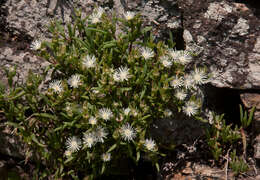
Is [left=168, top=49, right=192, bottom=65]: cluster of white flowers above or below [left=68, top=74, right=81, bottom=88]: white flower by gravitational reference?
above

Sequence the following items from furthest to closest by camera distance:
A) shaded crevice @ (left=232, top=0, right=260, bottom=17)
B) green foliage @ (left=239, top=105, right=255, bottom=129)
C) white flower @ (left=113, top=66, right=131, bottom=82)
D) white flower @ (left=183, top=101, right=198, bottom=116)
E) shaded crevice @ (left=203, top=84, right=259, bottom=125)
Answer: shaded crevice @ (left=203, top=84, right=259, bottom=125)
shaded crevice @ (left=232, top=0, right=260, bottom=17)
green foliage @ (left=239, top=105, right=255, bottom=129)
white flower @ (left=183, top=101, right=198, bottom=116)
white flower @ (left=113, top=66, right=131, bottom=82)

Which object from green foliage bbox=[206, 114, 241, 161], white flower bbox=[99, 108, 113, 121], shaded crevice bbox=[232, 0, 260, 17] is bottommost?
green foliage bbox=[206, 114, 241, 161]

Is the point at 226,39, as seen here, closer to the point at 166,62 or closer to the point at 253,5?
the point at 253,5

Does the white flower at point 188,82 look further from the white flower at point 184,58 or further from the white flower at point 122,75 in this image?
the white flower at point 122,75

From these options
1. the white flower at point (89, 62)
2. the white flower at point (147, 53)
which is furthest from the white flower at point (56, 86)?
Answer: the white flower at point (147, 53)

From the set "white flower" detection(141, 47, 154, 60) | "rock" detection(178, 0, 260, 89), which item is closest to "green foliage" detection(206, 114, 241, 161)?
"rock" detection(178, 0, 260, 89)

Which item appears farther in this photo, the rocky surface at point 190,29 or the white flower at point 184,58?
the rocky surface at point 190,29

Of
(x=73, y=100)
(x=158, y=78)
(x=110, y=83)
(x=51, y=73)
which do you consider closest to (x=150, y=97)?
(x=158, y=78)

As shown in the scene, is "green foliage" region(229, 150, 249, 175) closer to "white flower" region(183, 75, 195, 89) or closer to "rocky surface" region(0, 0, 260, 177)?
"rocky surface" region(0, 0, 260, 177)

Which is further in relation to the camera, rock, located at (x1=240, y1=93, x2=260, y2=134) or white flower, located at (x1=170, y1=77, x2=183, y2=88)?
rock, located at (x1=240, y1=93, x2=260, y2=134)
